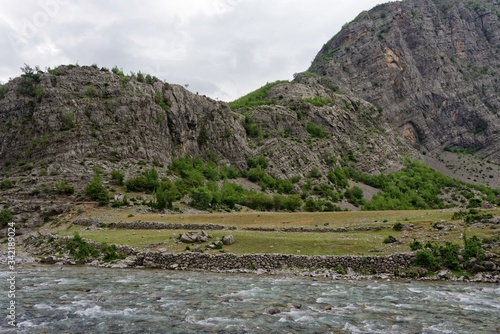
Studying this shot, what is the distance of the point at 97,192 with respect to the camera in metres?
66.2

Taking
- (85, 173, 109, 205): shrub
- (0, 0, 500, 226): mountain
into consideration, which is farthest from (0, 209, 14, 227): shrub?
(85, 173, 109, 205): shrub

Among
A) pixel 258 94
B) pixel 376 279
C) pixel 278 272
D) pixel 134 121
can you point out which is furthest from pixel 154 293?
pixel 258 94

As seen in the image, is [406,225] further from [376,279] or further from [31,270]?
[31,270]

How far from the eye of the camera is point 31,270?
102 ft

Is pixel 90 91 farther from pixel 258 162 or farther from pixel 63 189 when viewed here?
pixel 258 162

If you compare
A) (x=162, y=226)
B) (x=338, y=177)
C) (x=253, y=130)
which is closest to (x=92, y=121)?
(x=162, y=226)

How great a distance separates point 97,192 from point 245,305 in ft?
175

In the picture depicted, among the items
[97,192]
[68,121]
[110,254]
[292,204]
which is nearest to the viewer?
[110,254]

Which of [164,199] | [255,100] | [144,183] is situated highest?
[255,100]

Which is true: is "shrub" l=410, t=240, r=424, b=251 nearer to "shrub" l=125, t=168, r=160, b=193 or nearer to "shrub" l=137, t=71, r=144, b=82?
"shrub" l=125, t=168, r=160, b=193

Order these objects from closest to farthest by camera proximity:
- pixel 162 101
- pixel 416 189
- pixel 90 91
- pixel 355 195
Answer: pixel 90 91, pixel 162 101, pixel 355 195, pixel 416 189

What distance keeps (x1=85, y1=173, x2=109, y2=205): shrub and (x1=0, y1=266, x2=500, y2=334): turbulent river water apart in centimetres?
3723

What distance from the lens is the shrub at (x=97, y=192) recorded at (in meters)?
63.8

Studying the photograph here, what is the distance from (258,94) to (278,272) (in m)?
165
